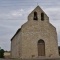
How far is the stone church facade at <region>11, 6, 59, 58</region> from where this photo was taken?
3700 cm

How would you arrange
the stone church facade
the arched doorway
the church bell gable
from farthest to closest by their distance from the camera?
the church bell gable < the arched doorway < the stone church facade

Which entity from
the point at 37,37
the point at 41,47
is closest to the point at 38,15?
the point at 37,37

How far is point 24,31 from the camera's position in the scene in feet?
123

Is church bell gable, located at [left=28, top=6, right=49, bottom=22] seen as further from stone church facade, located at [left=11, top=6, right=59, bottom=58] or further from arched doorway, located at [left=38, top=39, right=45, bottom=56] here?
arched doorway, located at [left=38, top=39, right=45, bottom=56]

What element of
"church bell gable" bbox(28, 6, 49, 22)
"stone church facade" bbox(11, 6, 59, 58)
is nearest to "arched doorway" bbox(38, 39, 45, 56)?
"stone church facade" bbox(11, 6, 59, 58)

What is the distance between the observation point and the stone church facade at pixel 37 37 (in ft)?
121

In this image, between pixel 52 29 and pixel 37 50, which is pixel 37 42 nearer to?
pixel 37 50

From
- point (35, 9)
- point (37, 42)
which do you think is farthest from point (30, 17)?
point (37, 42)

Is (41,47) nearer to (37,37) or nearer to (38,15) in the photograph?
(37,37)

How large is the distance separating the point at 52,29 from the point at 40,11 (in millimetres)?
4485

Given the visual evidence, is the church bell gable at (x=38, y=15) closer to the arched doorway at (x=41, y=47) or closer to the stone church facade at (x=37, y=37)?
the stone church facade at (x=37, y=37)

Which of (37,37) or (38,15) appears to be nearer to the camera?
(37,37)

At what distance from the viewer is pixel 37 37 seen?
3803cm

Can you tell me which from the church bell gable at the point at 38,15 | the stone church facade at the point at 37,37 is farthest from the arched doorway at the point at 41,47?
the church bell gable at the point at 38,15
